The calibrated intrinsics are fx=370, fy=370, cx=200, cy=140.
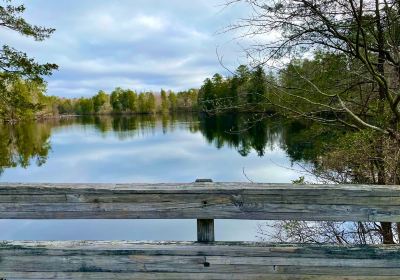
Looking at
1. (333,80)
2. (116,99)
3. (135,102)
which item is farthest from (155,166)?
(116,99)

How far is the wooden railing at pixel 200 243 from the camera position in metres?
1.97

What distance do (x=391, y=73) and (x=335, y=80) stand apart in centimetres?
82

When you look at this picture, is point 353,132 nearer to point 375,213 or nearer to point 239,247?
point 375,213

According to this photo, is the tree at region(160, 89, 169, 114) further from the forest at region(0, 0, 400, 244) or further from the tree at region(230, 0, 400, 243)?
the tree at region(230, 0, 400, 243)

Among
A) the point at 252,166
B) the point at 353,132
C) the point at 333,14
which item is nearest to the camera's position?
the point at 333,14

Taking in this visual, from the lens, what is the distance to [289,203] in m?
1.98

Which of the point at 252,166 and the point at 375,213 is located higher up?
the point at 375,213

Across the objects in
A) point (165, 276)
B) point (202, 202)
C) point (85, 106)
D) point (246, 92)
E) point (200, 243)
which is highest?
point (85, 106)

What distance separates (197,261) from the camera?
78.4 inches

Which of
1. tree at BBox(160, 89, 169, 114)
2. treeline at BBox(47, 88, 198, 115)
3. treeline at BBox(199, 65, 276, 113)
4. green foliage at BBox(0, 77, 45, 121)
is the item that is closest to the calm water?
treeline at BBox(199, 65, 276, 113)

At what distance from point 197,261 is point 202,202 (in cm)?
32

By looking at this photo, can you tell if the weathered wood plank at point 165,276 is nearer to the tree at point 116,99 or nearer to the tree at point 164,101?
the tree at point 164,101

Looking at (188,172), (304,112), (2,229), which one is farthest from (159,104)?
(304,112)

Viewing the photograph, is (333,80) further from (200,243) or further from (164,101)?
(164,101)
